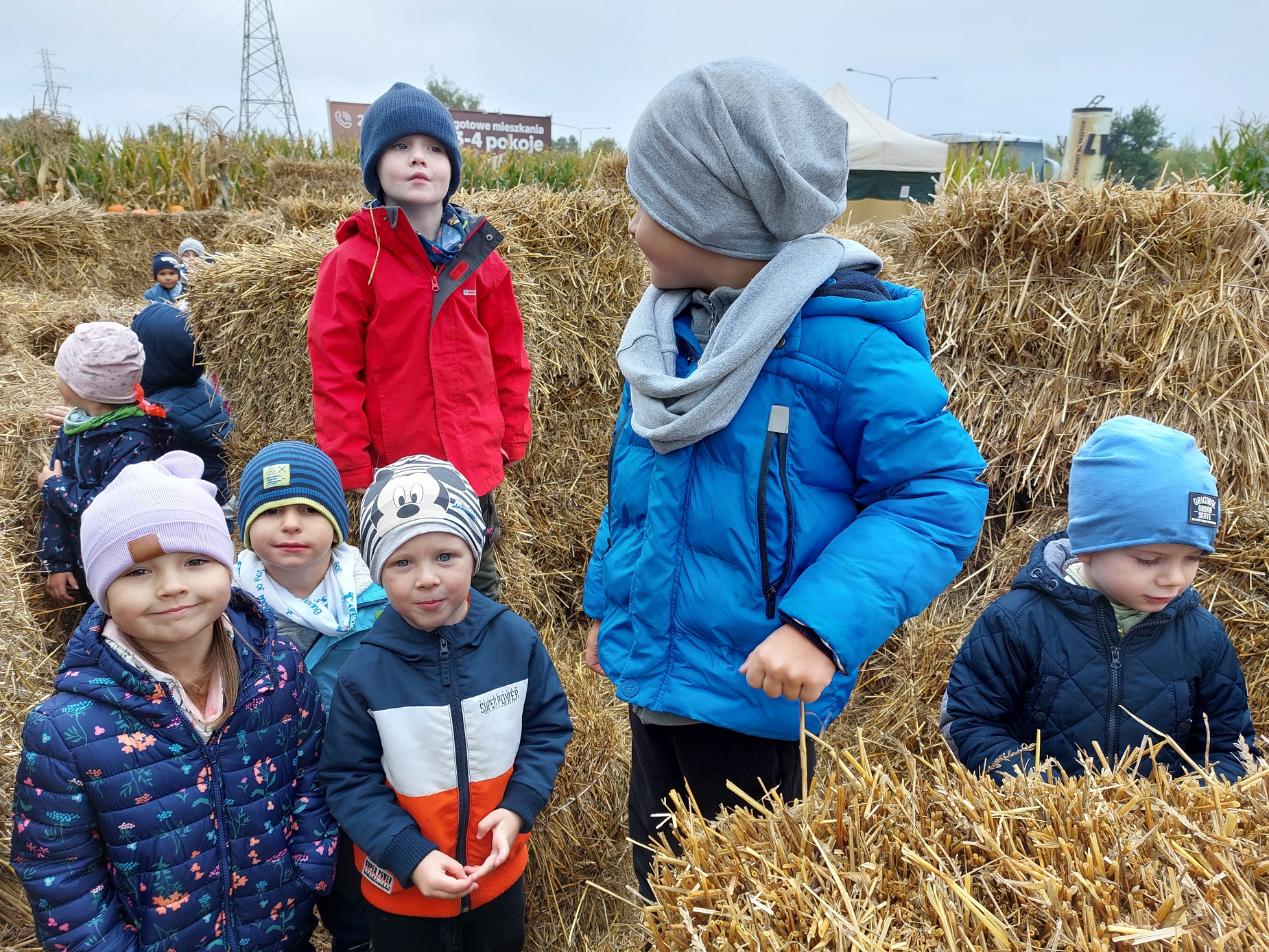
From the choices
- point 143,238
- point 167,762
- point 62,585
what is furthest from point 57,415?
point 143,238

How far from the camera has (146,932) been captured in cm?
155

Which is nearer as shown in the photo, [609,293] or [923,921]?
[923,921]

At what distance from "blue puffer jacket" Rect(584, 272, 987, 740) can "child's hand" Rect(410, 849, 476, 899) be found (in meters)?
0.49

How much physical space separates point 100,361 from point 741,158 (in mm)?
3026

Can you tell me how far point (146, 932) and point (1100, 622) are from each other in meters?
2.08

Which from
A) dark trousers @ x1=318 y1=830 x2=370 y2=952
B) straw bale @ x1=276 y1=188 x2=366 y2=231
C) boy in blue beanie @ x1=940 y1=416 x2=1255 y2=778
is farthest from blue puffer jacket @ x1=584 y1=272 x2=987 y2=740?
straw bale @ x1=276 y1=188 x2=366 y2=231

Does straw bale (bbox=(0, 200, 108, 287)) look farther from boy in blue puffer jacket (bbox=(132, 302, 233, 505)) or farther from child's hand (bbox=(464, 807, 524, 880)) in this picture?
child's hand (bbox=(464, 807, 524, 880))

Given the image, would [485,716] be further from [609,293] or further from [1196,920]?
[609,293]

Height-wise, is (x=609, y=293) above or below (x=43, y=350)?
above

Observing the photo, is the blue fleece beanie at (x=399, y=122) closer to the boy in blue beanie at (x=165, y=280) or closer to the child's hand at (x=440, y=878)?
the child's hand at (x=440, y=878)

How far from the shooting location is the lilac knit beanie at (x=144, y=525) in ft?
5.05

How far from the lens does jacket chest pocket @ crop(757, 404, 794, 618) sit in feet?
4.72

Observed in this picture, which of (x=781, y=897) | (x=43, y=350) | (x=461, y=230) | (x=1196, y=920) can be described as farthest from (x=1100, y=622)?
(x=43, y=350)

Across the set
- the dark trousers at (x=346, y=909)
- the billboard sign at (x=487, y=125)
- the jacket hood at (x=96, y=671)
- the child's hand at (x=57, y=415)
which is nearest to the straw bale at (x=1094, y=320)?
the dark trousers at (x=346, y=909)
